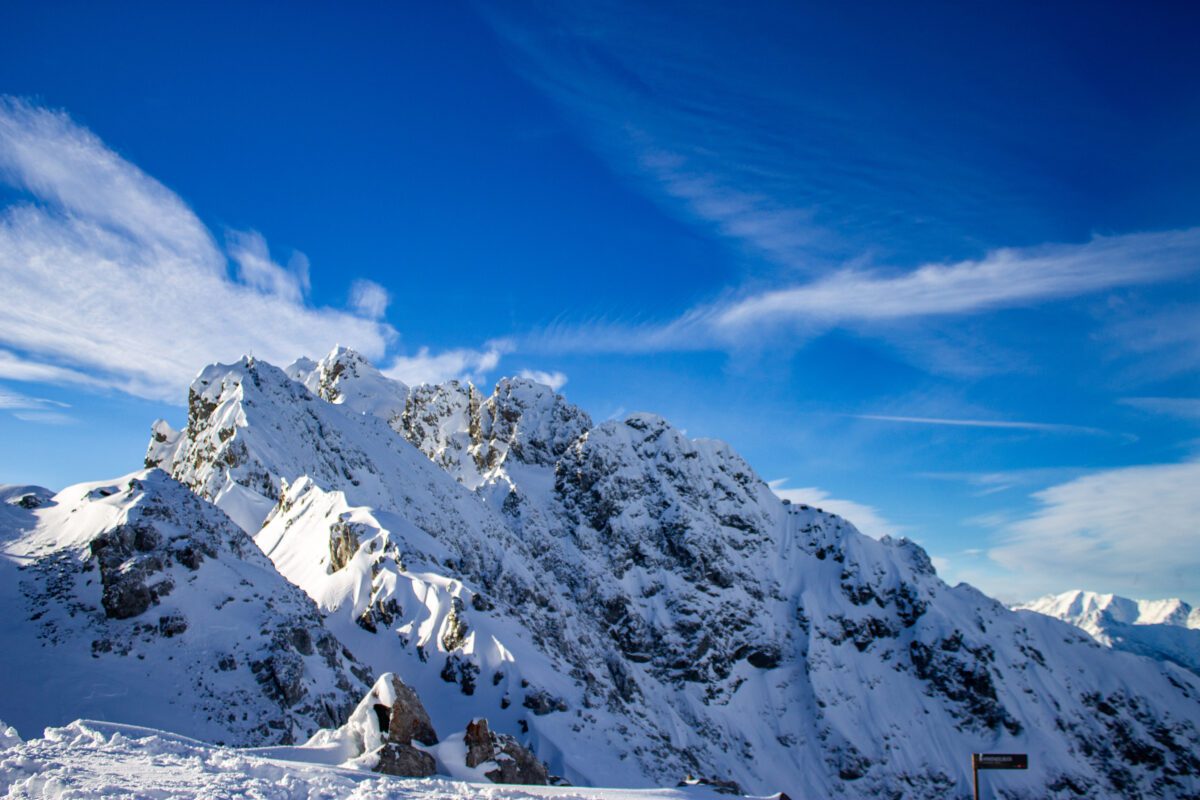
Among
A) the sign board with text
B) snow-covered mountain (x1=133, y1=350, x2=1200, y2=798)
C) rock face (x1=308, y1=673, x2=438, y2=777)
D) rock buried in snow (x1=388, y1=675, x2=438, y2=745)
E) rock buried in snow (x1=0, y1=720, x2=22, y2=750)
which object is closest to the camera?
rock buried in snow (x1=0, y1=720, x2=22, y2=750)

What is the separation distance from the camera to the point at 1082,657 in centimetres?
13875

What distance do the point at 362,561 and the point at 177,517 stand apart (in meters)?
19.6

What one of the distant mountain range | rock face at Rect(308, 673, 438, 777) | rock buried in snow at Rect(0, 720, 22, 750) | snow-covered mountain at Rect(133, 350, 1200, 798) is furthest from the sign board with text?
snow-covered mountain at Rect(133, 350, 1200, 798)

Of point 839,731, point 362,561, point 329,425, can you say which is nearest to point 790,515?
point 839,731

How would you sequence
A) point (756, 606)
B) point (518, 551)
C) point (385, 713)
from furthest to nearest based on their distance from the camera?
point (756, 606) → point (518, 551) → point (385, 713)

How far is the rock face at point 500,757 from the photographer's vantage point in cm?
2164

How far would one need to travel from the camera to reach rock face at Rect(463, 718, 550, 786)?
21.6 m

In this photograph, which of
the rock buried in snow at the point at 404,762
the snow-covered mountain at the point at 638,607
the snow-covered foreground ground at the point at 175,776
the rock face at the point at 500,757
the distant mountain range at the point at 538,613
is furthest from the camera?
the snow-covered mountain at the point at 638,607

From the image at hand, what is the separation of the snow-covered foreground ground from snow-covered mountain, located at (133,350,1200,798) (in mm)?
34368

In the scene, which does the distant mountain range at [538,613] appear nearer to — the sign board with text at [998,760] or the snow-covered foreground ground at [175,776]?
the snow-covered foreground ground at [175,776]

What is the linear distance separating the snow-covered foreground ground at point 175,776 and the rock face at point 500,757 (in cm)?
480

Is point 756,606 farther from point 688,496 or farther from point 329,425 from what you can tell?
point 329,425

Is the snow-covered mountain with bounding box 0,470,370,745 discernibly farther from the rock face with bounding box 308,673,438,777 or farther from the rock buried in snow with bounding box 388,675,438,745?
the rock buried in snow with bounding box 388,675,438,745

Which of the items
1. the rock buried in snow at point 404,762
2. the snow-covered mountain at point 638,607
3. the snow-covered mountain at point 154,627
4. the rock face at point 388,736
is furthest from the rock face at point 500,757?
the snow-covered mountain at point 638,607
